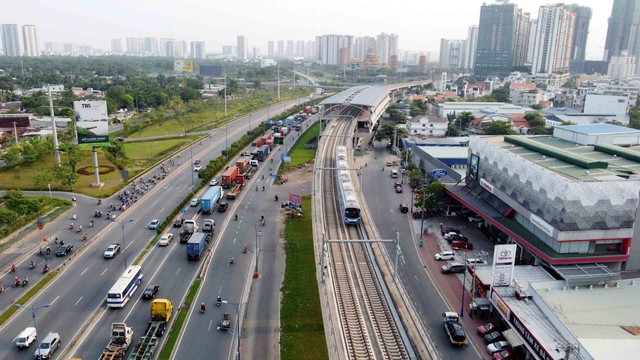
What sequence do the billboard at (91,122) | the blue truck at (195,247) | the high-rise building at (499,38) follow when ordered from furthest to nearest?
1. the high-rise building at (499,38)
2. the billboard at (91,122)
3. the blue truck at (195,247)

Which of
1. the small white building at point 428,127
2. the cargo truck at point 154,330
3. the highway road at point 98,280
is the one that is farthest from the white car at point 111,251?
the small white building at point 428,127

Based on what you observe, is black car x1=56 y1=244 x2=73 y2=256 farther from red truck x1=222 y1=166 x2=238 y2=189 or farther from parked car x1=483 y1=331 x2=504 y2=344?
parked car x1=483 y1=331 x2=504 y2=344

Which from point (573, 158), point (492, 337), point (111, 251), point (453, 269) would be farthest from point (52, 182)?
point (573, 158)

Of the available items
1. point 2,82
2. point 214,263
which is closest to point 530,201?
point 214,263

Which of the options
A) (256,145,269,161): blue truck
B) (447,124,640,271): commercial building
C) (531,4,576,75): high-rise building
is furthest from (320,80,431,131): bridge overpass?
(531,4,576,75): high-rise building

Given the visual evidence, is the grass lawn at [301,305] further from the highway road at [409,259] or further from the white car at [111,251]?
the white car at [111,251]

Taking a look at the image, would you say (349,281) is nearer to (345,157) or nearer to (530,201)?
(530,201)
